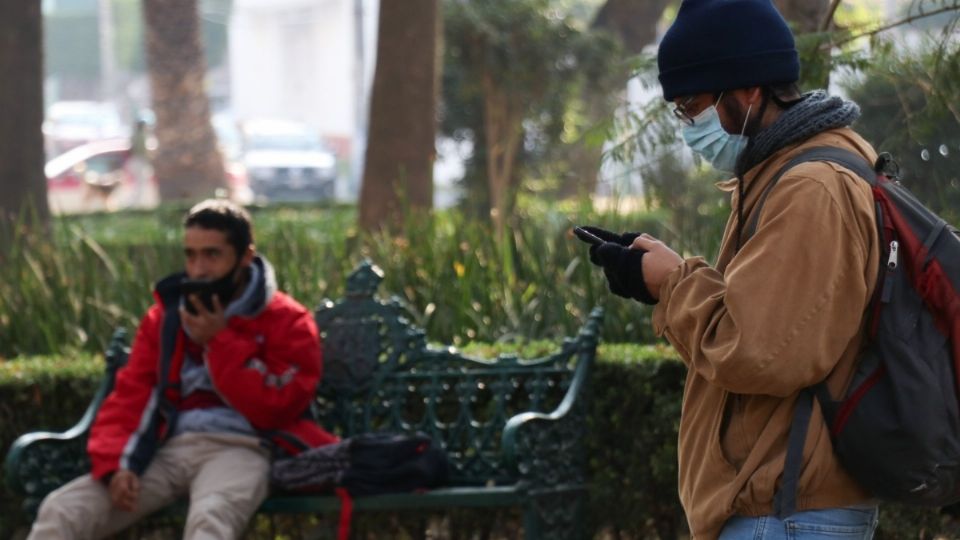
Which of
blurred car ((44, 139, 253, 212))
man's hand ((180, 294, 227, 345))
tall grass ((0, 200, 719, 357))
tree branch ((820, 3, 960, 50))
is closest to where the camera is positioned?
tree branch ((820, 3, 960, 50))

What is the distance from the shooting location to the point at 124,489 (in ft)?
16.8

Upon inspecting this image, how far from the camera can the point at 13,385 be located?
5.91 meters

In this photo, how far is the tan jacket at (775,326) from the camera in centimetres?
268

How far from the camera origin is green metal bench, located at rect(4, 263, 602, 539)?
17.2 ft

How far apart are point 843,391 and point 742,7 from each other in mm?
681

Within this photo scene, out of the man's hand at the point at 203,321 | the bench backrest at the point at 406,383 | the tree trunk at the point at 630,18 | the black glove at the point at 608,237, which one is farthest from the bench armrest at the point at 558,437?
the tree trunk at the point at 630,18

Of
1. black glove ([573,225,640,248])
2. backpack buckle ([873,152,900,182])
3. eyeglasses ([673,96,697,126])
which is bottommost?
black glove ([573,225,640,248])

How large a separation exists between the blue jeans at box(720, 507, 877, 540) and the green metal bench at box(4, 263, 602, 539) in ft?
7.39

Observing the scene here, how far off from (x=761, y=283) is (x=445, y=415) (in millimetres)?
3242

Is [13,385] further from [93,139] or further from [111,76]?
[111,76]

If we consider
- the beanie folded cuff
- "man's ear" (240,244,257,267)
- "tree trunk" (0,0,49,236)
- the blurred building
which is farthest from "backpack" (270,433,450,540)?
the blurred building

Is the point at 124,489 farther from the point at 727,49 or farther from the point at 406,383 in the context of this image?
the point at 727,49

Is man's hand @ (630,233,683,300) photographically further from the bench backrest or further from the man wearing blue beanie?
the bench backrest

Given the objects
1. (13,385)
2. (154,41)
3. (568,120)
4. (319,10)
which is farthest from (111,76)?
(13,385)
